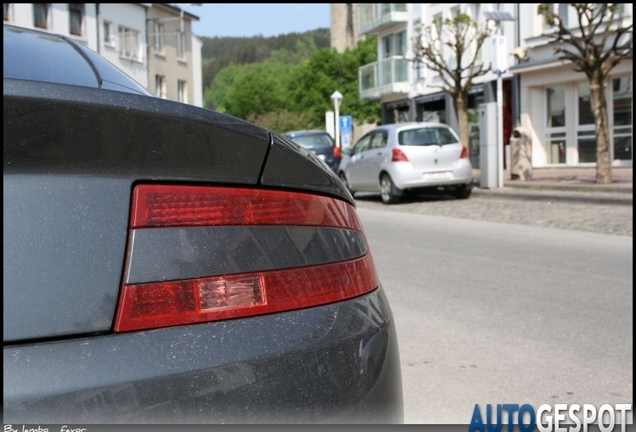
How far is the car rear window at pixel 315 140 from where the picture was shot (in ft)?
77.9

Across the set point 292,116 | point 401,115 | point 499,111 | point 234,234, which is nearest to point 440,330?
point 234,234

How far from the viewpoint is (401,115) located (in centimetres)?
3931

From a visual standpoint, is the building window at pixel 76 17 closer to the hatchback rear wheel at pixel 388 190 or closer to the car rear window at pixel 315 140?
the car rear window at pixel 315 140

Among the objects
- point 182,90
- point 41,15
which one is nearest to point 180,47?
point 182,90

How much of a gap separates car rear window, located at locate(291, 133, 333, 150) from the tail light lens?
22005 mm

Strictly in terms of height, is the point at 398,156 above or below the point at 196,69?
below

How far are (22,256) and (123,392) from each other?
0.31 m

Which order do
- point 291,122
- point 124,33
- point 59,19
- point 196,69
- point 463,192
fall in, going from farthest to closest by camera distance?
point 291,122, point 196,69, point 124,33, point 59,19, point 463,192

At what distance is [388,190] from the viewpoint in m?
16.5

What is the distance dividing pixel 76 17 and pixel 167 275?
138ft

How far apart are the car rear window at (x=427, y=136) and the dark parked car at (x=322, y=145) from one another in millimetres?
7287

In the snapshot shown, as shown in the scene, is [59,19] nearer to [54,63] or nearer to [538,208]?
[538,208]

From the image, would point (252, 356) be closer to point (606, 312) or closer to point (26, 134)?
point (26, 134)

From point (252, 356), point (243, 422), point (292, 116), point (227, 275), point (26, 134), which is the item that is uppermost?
point (292, 116)
